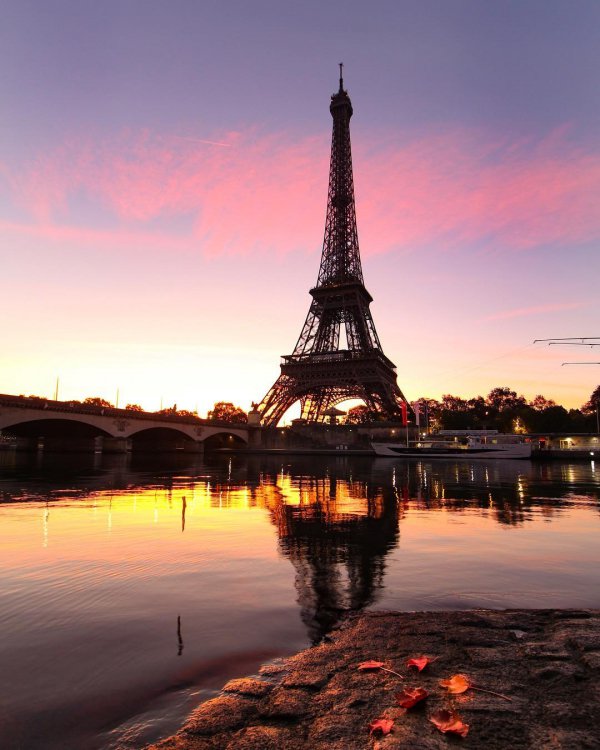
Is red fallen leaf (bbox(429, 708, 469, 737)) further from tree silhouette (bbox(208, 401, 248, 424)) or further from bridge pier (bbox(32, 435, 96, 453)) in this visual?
tree silhouette (bbox(208, 401, 248, 424))

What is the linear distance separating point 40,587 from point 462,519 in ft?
44.3

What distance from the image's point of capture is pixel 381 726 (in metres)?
3.70

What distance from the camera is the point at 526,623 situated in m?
6.39

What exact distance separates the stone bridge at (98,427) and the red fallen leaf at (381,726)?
63599 mm

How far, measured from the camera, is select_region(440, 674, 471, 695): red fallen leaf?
431cm

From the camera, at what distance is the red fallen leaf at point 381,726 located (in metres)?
3.66

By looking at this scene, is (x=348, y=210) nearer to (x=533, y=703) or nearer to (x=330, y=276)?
(x=330, y=276)

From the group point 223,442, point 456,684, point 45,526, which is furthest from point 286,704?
point 223,442

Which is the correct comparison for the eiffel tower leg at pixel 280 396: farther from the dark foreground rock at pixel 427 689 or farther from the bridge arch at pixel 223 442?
the dark foreground rock at pixel 427 689

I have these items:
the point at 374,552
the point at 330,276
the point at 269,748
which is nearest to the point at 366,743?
the point at 269,748

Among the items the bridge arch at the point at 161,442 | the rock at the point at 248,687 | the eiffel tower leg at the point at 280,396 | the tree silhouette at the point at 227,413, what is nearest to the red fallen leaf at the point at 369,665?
the rock at the point at 248,687

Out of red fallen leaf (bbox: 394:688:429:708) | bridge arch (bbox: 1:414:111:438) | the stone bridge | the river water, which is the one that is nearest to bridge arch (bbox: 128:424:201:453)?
the stone bridge

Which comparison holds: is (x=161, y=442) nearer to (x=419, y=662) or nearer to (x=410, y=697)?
(x=419, y=662)

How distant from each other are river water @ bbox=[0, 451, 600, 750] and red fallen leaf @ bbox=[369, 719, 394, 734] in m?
1.74
